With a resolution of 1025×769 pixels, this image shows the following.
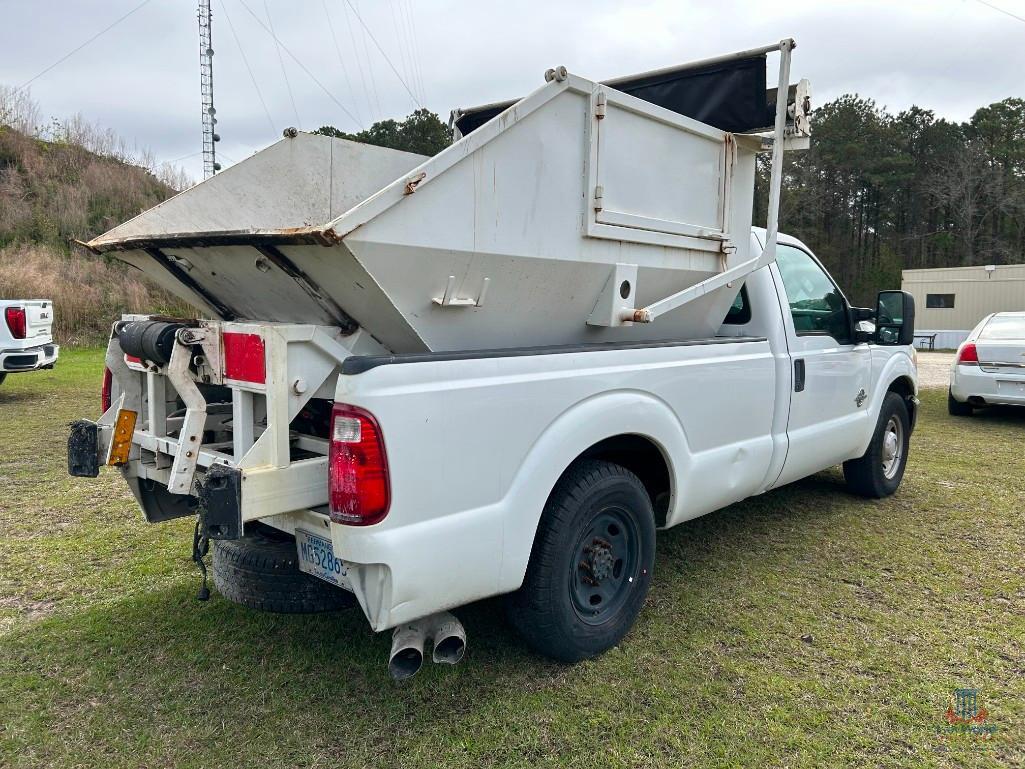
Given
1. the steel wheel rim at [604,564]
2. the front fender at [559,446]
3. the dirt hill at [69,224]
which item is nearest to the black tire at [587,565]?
the steel wheel rim at [604,564]

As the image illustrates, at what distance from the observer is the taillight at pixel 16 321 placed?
9.21 metres

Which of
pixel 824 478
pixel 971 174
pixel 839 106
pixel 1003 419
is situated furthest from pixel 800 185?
pixel 824 478

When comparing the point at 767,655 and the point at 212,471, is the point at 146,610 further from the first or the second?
the point at 767,655

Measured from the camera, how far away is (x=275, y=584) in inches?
115

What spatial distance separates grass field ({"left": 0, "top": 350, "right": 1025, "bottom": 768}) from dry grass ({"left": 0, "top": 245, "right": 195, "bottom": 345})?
15.4 m

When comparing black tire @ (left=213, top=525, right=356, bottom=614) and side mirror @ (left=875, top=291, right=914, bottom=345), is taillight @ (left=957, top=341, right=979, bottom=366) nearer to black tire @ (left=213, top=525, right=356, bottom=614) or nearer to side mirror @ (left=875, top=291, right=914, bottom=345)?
side mirror @ (left=875, top=291, right=914, bottom=345)

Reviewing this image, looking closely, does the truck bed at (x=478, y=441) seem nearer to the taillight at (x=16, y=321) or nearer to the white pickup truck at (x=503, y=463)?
the white pickup truck at (x=503, y=463)

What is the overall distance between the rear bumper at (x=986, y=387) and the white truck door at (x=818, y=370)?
5.32m

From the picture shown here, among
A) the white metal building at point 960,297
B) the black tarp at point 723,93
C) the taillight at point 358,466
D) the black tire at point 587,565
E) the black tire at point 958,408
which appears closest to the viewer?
the taillight at point 358,466

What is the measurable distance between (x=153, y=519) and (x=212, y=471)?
1.31m

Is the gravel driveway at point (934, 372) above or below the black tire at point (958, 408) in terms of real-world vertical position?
above

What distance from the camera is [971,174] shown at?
140 ft

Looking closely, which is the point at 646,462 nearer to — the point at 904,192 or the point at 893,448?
the point at 893,448

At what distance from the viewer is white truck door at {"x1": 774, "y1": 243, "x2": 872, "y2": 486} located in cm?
452
